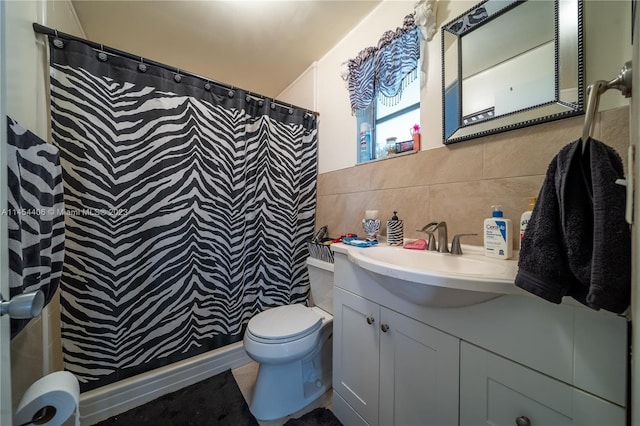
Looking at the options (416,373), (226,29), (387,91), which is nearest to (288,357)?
(416,373)

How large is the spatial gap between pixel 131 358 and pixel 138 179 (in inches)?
37.7

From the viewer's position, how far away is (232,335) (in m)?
1.51

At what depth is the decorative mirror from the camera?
757mm

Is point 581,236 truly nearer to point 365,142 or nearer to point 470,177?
point 470,177

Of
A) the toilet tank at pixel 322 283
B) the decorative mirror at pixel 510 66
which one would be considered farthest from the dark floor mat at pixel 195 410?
the decorative mirror at pixel 510 66

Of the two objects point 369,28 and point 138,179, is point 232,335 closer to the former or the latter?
point 138,179

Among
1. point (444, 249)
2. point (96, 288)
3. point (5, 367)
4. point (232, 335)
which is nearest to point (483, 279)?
point (444, 249)

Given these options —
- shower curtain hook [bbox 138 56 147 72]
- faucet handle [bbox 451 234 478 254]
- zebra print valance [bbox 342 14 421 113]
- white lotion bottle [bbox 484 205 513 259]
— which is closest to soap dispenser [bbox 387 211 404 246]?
faucet handle [bbox 451 234 478 254]

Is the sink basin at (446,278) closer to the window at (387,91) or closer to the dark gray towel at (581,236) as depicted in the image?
the dark gray towel at (581,236)

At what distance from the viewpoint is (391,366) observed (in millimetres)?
859

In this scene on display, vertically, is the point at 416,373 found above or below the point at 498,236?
below

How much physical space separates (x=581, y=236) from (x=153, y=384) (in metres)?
1.86

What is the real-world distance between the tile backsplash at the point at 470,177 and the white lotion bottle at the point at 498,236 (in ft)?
0.24

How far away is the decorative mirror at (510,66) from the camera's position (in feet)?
2.48
